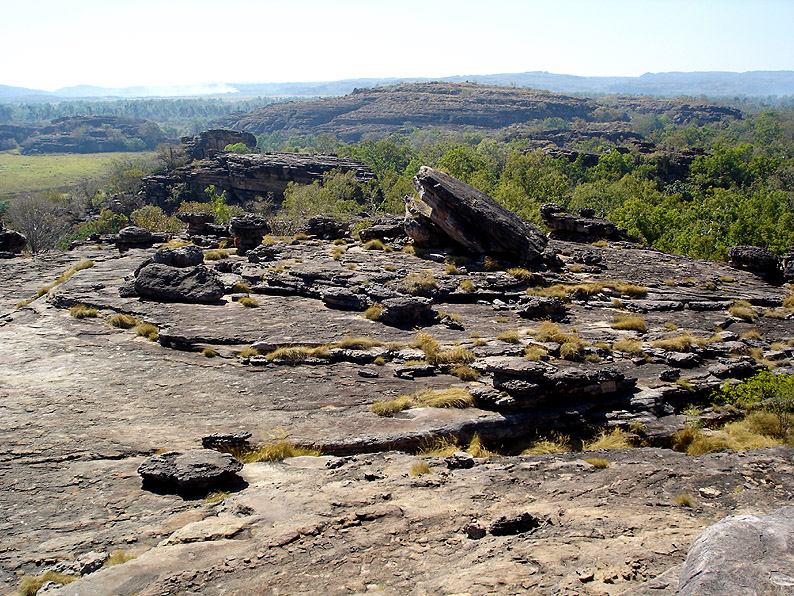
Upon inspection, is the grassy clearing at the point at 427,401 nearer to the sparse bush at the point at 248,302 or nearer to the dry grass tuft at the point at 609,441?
the dry grass tuft at the point at 609,441

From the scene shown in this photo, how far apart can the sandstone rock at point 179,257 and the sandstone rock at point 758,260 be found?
30007 mm

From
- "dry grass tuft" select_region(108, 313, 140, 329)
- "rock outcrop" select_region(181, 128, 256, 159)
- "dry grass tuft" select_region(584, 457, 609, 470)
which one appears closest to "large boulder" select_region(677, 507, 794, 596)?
"dry grass tuft" select_region(584, 457, 609, 470)

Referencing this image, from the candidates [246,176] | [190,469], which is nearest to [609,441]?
[190,469]

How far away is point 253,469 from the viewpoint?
1259 cm

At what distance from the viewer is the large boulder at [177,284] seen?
23.1 m

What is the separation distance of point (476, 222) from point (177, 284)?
16.0m

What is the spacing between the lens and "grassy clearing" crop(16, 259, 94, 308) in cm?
2445

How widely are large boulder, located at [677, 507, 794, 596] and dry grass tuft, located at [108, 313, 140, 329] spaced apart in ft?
64.7

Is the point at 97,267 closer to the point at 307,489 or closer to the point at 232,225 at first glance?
the point at 232,225

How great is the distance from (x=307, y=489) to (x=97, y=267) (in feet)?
75.9

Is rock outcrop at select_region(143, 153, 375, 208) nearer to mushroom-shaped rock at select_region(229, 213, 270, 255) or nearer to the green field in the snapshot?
the green field

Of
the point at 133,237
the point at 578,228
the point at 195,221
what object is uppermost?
the point at 195,221

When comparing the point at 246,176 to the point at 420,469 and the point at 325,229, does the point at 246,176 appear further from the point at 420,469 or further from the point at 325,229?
the point at 420,469

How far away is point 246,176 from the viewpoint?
104 metres
